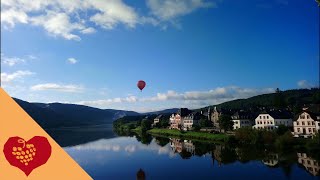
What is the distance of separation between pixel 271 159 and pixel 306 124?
67.3 ft

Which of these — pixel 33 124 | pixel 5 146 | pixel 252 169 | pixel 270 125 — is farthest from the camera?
pixel 270 125

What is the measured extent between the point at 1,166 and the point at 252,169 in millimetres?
28581

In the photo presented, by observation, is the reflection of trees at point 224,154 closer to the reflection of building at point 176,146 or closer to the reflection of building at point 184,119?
the reflection of building at point 176,146

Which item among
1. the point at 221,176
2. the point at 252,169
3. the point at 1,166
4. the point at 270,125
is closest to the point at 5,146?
the point at 1,166

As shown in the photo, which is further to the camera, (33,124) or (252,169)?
(252,169)

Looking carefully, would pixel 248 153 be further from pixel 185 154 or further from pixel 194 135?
pixel 194 135

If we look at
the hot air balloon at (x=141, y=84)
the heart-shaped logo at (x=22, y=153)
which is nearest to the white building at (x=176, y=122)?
the hot air balloon at (x=141, y=84)

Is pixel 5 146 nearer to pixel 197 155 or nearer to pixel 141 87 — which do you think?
pixel 141 87

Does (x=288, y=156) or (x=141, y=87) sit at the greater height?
(x=141, y=87)

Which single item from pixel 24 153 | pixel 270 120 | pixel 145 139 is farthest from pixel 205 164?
pixel 145 139

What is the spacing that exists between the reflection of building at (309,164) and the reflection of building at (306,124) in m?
15.9

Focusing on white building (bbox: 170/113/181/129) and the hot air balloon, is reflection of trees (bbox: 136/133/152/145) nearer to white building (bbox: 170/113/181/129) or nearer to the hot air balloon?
white building (bbox: 170/113/181/129)

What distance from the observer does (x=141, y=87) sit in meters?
43.7

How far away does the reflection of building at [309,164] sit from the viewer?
3641cm
